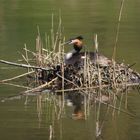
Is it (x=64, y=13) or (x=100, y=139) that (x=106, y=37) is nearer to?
(x=64, y=13)

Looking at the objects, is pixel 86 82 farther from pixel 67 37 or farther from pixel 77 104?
pixel 67 37

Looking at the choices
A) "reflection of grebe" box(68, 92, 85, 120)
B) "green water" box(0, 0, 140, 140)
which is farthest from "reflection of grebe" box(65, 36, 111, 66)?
"green water" box(0, 0, 140, 140)

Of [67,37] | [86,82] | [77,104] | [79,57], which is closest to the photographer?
[77,104]

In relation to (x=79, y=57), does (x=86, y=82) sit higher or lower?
lower

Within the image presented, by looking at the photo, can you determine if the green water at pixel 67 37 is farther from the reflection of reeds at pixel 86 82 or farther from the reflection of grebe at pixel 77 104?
the reflection of reeds at pixel 86 82

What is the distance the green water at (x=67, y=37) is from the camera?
1391 cm

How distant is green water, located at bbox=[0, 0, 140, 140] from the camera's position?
13.9 metres

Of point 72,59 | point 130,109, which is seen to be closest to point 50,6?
point 72,59

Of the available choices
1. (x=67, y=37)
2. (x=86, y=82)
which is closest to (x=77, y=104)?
(x=86, y=82)

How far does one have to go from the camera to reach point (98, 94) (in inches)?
689

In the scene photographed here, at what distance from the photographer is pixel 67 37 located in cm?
2912

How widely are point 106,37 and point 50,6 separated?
1582cm

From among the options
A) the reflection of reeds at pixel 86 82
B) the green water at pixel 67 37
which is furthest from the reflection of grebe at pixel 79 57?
the green water at pixel 67 37

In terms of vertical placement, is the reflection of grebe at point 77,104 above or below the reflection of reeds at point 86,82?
below
